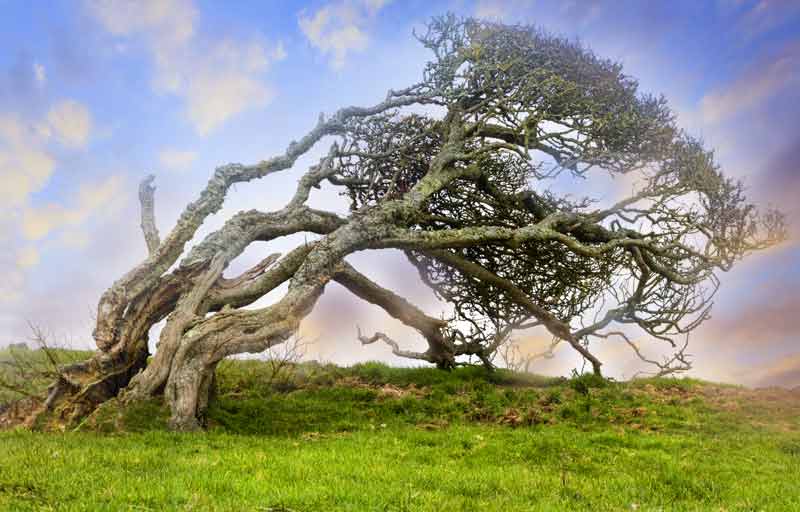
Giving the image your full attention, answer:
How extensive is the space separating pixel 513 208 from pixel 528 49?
5.10 meters

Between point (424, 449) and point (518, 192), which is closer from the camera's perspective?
point (424, 449)

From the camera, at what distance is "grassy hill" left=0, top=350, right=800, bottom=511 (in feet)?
29.8

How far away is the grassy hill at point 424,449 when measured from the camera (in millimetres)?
9094

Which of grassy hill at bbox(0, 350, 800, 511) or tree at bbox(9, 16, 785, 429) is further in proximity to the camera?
tree at bbox(9, 16, 785, 429)

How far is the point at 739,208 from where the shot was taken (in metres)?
22.9

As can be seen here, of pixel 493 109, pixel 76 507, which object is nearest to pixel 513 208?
pixel 493 109

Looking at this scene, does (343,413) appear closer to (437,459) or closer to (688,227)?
(437,459)

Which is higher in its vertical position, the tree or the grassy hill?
the tree

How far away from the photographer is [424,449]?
1295cm

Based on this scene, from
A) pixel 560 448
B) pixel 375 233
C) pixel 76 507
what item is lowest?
pixel 76 507

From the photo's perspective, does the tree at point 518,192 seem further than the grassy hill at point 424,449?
Yes

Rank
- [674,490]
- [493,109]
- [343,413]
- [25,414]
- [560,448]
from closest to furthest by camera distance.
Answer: [674,490] < [560,448] < [25,414] < [343,413] < [493,109]

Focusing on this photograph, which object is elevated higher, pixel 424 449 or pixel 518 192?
pixel 518 192

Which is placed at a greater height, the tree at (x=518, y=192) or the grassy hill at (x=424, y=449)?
the tree at (x=518, y=192)
